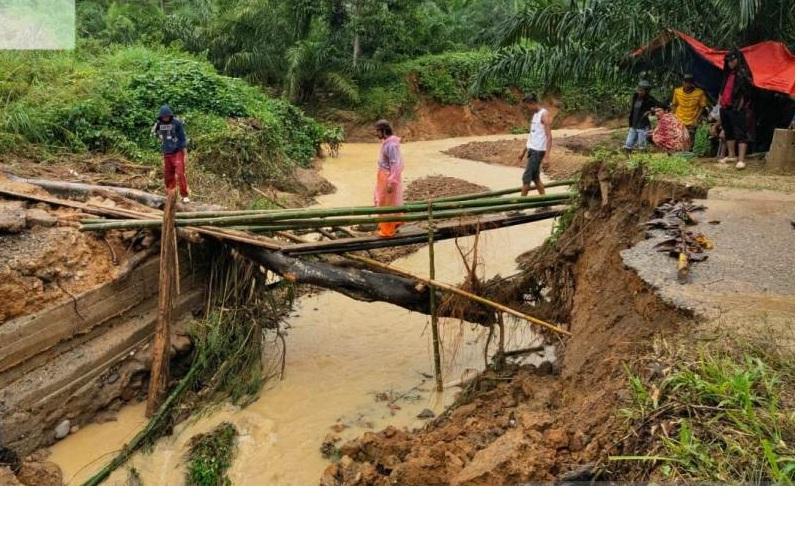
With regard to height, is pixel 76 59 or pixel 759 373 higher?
pixel 76 59

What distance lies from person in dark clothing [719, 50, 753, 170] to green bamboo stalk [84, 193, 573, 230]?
2865 millimetres

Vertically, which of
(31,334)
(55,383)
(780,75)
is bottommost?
(55,383)

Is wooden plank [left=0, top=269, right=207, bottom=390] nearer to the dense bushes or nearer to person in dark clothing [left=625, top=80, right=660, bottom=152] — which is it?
the dense bushes

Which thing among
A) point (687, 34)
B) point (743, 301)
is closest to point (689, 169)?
point (743, 301)

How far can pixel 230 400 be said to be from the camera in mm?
5586

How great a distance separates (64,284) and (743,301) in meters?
4.64

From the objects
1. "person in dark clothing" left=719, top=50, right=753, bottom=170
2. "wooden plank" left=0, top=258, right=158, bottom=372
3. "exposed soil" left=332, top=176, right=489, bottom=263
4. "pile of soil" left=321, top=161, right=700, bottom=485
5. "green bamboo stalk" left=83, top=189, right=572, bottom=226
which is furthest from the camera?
"exposed soil" left=332, top=176, right=489, bottom=263

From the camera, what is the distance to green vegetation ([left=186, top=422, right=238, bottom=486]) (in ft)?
15.3

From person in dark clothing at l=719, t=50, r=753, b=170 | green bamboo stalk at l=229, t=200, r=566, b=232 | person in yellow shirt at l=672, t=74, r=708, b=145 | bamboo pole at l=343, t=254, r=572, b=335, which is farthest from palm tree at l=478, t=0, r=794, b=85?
bamboo pole at l=343, t=254, r=572, b=335

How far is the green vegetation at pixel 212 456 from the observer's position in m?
4.65

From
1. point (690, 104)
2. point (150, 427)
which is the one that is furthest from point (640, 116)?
point (150, 427)

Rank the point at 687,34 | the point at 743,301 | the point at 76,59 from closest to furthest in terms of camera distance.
→ the point at 743,301, the point at 687,34, the point at 76,59

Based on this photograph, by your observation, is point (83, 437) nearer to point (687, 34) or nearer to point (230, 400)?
point (230, 400)

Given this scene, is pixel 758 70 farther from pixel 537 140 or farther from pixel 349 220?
pixel 349 220
